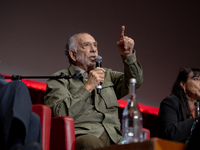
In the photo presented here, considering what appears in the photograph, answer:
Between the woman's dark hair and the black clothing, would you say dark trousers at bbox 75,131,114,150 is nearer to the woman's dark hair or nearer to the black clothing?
the black clothing

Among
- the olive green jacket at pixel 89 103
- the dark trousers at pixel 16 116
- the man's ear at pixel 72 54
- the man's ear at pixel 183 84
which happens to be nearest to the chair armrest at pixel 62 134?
the olive green jacket at pixel 89 103

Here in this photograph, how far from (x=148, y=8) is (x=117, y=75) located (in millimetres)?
2025

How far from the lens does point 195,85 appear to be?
92.0 inches

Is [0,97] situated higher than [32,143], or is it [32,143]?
[0,97]

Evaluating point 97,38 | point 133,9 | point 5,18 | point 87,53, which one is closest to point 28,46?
point 5,18

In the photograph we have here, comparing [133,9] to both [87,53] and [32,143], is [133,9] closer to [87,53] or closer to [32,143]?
[87,53]

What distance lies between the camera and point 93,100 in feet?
6.81

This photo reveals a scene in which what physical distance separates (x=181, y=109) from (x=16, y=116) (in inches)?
56.8

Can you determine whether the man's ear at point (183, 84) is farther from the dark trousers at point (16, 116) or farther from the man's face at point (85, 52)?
the dark trousers at point (16, 116)

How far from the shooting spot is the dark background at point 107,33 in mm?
3836

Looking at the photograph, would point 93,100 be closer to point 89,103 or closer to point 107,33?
point 89,103

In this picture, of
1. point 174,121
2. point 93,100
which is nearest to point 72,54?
point 93,100

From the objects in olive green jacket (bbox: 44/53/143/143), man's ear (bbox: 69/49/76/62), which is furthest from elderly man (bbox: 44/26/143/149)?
man's ear (bbox: 69/49/76/62)

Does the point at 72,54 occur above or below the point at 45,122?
above
